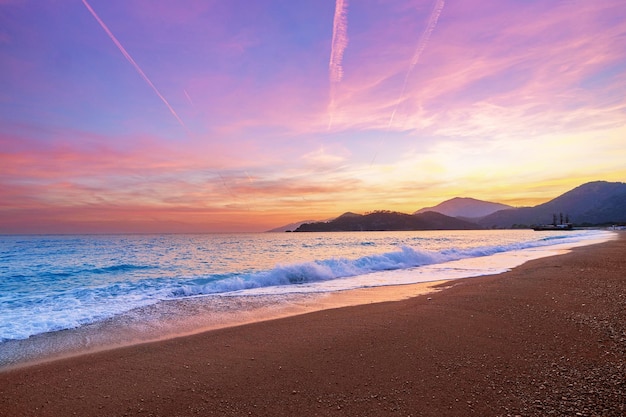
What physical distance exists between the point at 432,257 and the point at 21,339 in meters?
23.5

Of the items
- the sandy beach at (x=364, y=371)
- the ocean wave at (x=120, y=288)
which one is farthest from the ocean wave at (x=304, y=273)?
the sandy beach at (x=364, y=371)

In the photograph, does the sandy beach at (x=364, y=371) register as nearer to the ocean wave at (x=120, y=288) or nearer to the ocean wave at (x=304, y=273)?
the ocean wave at (x=120, y=288)

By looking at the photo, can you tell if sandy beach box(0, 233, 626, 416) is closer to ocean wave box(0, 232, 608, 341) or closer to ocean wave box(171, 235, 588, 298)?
ocean wave box(0, 232, 608, 341)

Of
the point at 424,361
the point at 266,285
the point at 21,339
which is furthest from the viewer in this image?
the point at 266,285

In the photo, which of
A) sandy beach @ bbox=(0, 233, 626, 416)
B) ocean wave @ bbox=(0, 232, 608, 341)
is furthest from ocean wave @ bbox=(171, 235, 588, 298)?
sandy beach @ bbox=(0, 233, 626, 416)

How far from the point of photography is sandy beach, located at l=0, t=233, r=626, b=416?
381 centimetres

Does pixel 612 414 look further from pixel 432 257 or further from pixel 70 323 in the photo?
pixel 432 257

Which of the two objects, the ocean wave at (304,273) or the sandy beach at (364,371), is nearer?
the sandy beach at (364,371)

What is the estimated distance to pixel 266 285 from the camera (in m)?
15.7

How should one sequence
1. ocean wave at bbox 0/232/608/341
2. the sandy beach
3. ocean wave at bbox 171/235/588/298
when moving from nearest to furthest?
the sandy beach → ocean wave at bbox 0/232/608/341 → ocean wave at bbox 171/235/588/298

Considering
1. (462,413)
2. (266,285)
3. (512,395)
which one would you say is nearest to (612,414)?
(512,395)

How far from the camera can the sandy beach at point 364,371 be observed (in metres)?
3.81

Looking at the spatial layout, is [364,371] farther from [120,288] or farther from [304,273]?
[120,288]

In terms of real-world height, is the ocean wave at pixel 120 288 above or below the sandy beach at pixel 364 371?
below
